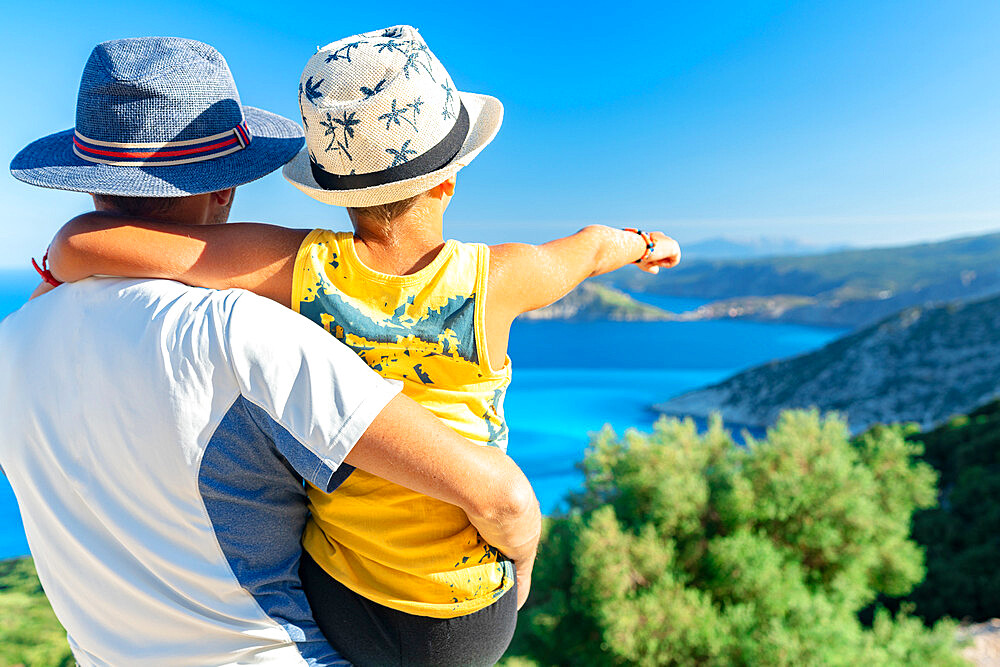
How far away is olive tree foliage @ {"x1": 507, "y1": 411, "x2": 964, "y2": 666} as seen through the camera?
336 inches

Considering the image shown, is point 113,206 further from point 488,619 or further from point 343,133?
point 488,619

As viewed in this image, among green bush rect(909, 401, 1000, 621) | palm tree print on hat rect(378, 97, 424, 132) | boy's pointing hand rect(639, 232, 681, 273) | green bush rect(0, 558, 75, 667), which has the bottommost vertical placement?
green bush rect(909, 401, 1000, 621)

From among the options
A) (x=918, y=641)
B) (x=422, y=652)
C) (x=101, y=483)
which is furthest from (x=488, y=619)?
(x=918, y=641)

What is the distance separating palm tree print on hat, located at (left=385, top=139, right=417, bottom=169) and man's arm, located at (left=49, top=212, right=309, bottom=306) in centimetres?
22

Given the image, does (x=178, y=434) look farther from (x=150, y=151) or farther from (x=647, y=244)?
(x=647, y=244)

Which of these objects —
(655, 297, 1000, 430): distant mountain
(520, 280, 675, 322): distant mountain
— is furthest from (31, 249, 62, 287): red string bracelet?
(520, 280, 675, 322): distant mountain

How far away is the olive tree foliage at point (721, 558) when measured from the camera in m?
8.55

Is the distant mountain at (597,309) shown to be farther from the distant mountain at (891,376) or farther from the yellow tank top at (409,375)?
the yellow tank top at (409,375)

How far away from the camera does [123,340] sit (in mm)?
875

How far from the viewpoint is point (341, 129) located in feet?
3.19

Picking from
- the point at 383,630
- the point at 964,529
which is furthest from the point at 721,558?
the point at 383,630

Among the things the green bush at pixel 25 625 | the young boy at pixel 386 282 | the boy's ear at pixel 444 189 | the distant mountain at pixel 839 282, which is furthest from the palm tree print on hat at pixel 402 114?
the distant mountain at pixel 839 282

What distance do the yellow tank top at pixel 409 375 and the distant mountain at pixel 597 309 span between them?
244 ft

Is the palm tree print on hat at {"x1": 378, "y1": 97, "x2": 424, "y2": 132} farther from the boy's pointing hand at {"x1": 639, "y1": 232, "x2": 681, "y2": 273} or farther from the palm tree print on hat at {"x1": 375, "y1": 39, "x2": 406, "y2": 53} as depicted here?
the boy's pointing hand at {"x1": 639, "y1": 232, "x2": 681, "y2": 273}
